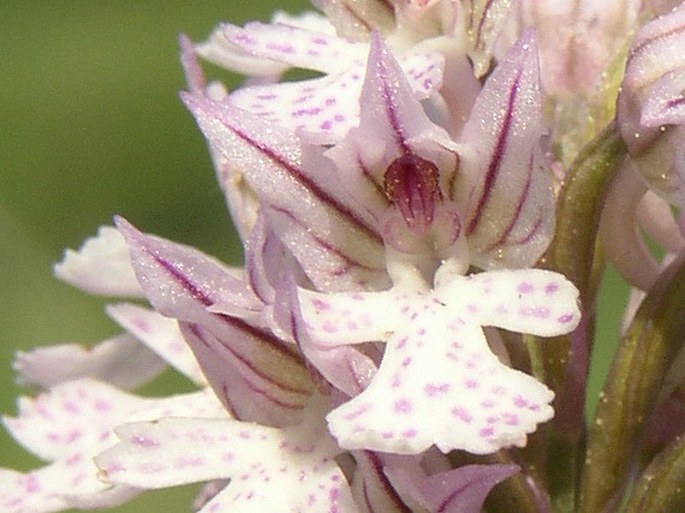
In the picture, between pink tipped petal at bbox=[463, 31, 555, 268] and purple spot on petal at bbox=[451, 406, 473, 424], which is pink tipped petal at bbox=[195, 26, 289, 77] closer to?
pink tipped petal at bbox=[463, 31, 555, 268]

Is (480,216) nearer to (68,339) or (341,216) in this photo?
(341,216)

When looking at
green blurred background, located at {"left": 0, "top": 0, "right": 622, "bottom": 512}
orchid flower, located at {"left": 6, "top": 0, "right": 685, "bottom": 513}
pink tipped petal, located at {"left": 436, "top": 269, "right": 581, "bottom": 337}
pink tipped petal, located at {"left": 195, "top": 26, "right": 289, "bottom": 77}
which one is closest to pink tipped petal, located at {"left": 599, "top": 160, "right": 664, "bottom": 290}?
orchid flower, located at {"left": 6, "top": 0, "right": 685, "bottom": 513}

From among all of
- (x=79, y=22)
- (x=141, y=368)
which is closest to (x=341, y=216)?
(x=141, y=368)

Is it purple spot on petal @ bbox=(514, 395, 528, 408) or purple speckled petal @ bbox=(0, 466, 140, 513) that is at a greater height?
purple spot on petal @ bbox=(514, 395, 528, 408)

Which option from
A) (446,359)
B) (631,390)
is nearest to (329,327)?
(446,359)

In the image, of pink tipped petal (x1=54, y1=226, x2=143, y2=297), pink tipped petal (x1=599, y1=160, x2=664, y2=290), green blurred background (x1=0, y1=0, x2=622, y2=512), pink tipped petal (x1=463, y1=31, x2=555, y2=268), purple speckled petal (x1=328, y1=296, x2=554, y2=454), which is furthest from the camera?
green blurred background (x1=0, y1=0, x2=622, y2=512)

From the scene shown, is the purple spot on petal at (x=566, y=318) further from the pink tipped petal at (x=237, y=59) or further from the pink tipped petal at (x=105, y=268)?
the pink tipped petal at (x=105, y=268)

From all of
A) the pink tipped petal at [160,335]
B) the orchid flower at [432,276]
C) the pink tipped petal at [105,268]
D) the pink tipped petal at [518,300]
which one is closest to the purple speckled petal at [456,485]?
the orchid flower at [432,276]
